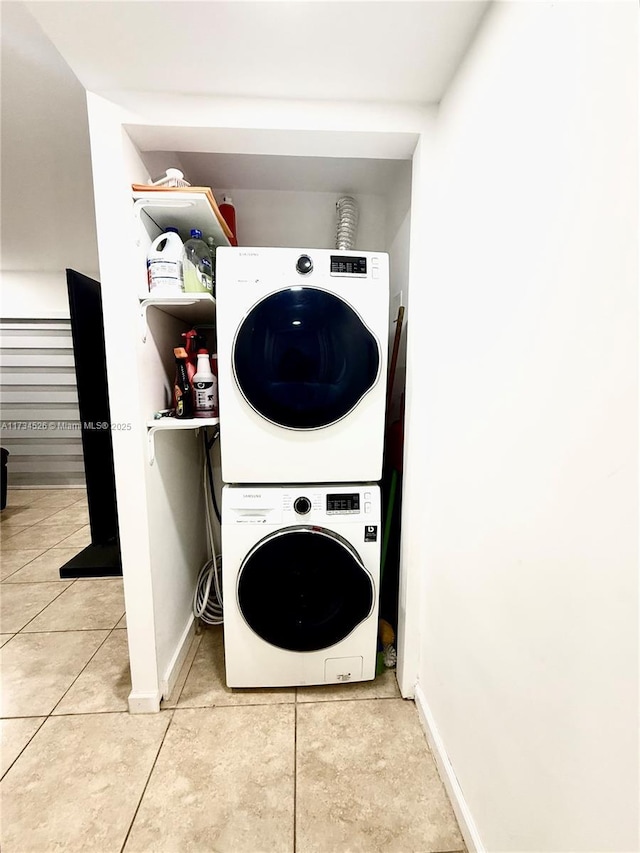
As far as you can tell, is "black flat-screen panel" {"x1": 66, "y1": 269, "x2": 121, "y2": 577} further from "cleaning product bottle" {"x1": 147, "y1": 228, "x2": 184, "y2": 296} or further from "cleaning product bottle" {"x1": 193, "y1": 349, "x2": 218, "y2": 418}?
"cleaning product bottle" {"x1": 193, "y1": 349, "x2": 218, "y2": 418}

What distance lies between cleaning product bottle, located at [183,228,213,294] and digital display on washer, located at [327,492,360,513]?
0.98 metres

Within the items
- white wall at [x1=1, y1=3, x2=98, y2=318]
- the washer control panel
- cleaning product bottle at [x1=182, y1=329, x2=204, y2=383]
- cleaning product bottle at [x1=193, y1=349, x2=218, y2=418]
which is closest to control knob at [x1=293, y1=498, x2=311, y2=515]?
the washer control panel

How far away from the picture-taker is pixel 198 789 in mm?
1137

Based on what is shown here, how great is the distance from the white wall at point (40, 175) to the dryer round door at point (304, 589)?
7.17 feet

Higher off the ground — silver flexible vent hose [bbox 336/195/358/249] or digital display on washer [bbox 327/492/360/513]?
silver flexible vent hose [bbox 336/195/358/249]

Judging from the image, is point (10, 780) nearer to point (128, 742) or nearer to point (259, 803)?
point (128, 742)

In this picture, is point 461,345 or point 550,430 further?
point 461,345

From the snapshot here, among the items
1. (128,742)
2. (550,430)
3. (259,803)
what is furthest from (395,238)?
(128,742)

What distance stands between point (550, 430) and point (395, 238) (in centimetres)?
147

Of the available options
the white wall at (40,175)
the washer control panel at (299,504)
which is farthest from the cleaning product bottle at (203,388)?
the white wall at (40,175)

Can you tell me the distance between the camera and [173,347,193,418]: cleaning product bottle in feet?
4.61

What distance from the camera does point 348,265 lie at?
4.26ft

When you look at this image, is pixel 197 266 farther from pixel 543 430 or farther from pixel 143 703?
pixel 143 703

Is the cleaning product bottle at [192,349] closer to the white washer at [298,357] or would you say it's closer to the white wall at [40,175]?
the white washer at [298,357]
